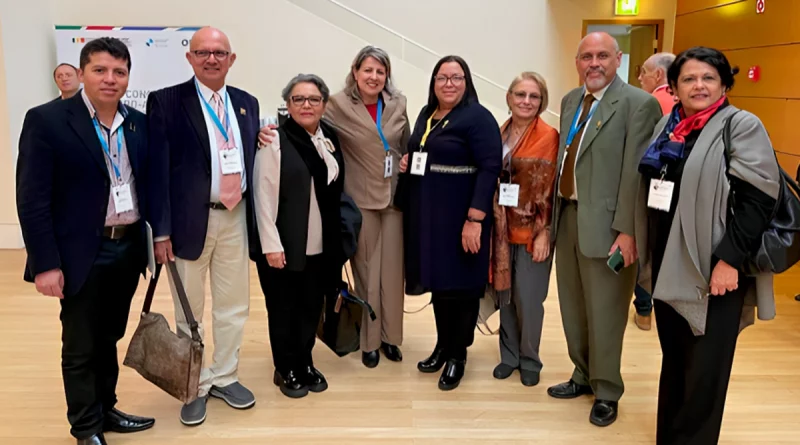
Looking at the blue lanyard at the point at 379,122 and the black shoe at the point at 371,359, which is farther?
the black shoe at the point at 371,359

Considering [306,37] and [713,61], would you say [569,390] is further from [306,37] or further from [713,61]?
[306,37]

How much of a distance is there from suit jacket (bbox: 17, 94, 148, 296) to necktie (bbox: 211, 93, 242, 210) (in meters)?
0.46

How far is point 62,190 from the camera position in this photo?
2.20 m

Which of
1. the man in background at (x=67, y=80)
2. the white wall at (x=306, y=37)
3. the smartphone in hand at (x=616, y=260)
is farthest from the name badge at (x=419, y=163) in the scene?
the white wall at (x=306, y=37)

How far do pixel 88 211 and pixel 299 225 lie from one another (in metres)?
0.89

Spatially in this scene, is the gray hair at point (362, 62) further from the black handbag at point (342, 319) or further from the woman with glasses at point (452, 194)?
the black handbag at point (342, 319)

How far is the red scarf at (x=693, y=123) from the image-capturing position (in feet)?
6.92

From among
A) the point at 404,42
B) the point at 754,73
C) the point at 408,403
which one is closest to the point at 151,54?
the point at 404,42

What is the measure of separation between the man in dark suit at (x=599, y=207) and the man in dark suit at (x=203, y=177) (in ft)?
4.86

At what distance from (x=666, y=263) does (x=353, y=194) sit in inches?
63.4

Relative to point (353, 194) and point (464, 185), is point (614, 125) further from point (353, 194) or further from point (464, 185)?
point (353, 194)

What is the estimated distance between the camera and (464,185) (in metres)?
2.89

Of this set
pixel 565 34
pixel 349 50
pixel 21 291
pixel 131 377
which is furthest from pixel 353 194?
pixel 565 34

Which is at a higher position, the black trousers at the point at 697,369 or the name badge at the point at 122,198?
the name badge at the point at 122,198
